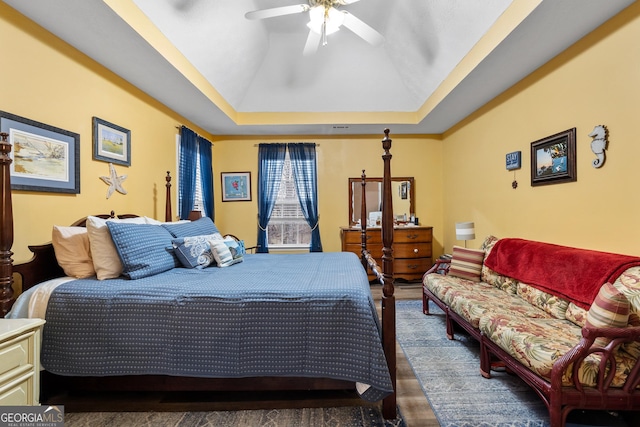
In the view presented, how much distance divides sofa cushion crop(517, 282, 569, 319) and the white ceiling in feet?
6.61

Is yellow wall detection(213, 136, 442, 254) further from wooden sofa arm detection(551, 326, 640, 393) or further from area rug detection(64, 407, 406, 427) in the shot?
wooden sofa arm detection(551, 326, 640, 393)

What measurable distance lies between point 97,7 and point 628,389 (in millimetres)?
3773

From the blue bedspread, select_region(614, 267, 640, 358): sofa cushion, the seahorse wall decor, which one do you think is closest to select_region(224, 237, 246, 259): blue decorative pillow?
the blue bedspread

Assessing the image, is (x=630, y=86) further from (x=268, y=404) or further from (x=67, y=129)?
(x=67, y=129)

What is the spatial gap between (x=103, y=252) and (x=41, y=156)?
85 cm

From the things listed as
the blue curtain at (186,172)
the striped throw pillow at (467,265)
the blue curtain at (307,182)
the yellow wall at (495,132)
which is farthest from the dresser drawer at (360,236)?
the blue curtain at (186,172)

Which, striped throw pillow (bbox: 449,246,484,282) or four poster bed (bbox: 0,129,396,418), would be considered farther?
striped throw pillow (bbox: 449,246,484,282)

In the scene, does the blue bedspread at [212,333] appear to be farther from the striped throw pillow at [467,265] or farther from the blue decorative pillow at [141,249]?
the striped throw pillow at [467,265]

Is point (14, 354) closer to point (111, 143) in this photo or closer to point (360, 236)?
point (111, 143)

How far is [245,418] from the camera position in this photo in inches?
68.1

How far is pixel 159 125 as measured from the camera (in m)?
3.50

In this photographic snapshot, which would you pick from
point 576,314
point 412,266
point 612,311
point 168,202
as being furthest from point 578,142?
point 168,202

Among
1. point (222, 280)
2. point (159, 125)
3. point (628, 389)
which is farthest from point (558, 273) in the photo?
point (159, 125)

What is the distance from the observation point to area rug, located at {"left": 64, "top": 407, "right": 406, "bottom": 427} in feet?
5.50
